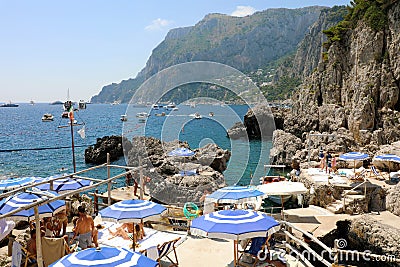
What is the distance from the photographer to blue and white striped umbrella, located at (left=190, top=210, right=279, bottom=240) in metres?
6.39

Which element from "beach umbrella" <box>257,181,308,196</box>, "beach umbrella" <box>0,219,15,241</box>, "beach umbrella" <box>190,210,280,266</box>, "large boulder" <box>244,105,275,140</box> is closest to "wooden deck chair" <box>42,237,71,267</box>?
"beach umbrella" <box>0,219,15,241</box>

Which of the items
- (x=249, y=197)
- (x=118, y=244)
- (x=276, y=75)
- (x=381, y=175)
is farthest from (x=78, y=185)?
(x=276, y=75)

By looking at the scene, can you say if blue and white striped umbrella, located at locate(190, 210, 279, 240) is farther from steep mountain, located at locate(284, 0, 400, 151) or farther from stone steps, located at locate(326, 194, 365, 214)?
steep mountain, located at locate(284, 0, 400, 151)

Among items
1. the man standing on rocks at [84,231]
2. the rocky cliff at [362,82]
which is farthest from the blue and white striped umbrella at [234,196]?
the rocky cliff at [362,82]

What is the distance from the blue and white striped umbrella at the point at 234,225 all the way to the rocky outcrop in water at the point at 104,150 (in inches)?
1556

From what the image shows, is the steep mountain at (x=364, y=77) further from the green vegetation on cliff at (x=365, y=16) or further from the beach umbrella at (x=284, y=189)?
the beach umbrella at (x=284, y=189)

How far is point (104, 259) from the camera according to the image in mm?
5066

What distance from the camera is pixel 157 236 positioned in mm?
9312

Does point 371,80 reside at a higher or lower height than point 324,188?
higher

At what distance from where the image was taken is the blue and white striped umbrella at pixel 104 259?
4992 mm

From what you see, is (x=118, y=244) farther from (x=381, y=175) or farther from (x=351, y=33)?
(x=351, y=33)

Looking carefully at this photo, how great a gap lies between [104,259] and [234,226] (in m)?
2.65

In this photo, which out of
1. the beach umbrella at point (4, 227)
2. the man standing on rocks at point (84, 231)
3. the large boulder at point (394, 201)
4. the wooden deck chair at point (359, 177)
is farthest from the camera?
the wooden deck chair at point (359, 177)

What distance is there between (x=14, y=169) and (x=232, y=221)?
4215 centimetres
